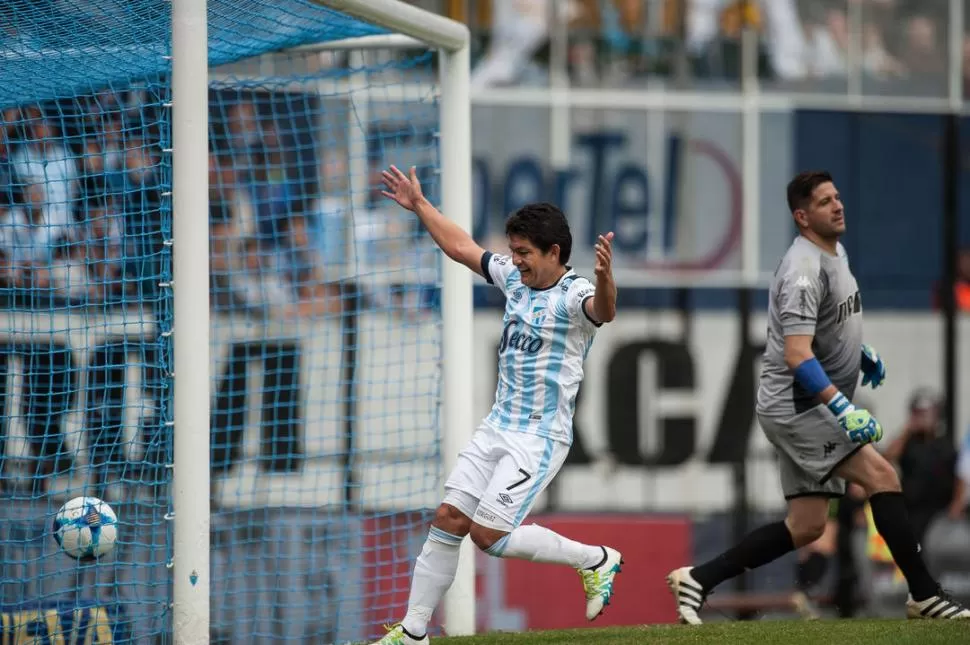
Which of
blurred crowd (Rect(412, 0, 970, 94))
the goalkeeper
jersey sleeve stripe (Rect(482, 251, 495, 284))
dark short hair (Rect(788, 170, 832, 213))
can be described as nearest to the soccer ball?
jersey sleeve stripe (Rect(482, 251, 495, 284))

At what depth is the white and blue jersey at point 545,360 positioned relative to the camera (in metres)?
5.34

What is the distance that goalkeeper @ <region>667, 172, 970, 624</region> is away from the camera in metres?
5.96

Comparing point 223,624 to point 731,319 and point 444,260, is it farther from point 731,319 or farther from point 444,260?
point 731,319

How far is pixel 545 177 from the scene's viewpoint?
539 inches

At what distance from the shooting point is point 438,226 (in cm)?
587

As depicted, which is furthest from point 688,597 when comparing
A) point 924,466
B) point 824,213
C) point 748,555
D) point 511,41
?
point 511,41

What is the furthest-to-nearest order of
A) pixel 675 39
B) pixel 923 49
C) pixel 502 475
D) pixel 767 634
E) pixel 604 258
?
pixel 923 49 < pixel 675 39 < pixel 767 634 < pixel 502 475 < pixel 604 258

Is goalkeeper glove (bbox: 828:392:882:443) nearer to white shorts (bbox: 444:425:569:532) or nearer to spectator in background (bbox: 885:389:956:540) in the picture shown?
white shorts (bbox: 444:425:569:532)

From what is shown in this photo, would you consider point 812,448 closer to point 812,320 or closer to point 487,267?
point 812,320

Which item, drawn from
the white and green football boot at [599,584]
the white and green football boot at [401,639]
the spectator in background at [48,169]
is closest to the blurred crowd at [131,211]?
the spectator in background at [48,169]

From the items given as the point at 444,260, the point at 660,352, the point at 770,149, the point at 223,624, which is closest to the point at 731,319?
the point at 660,352

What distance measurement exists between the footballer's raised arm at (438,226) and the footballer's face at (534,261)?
1.31ft

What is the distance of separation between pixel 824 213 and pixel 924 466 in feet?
23.9

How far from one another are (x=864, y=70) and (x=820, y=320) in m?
8.90
